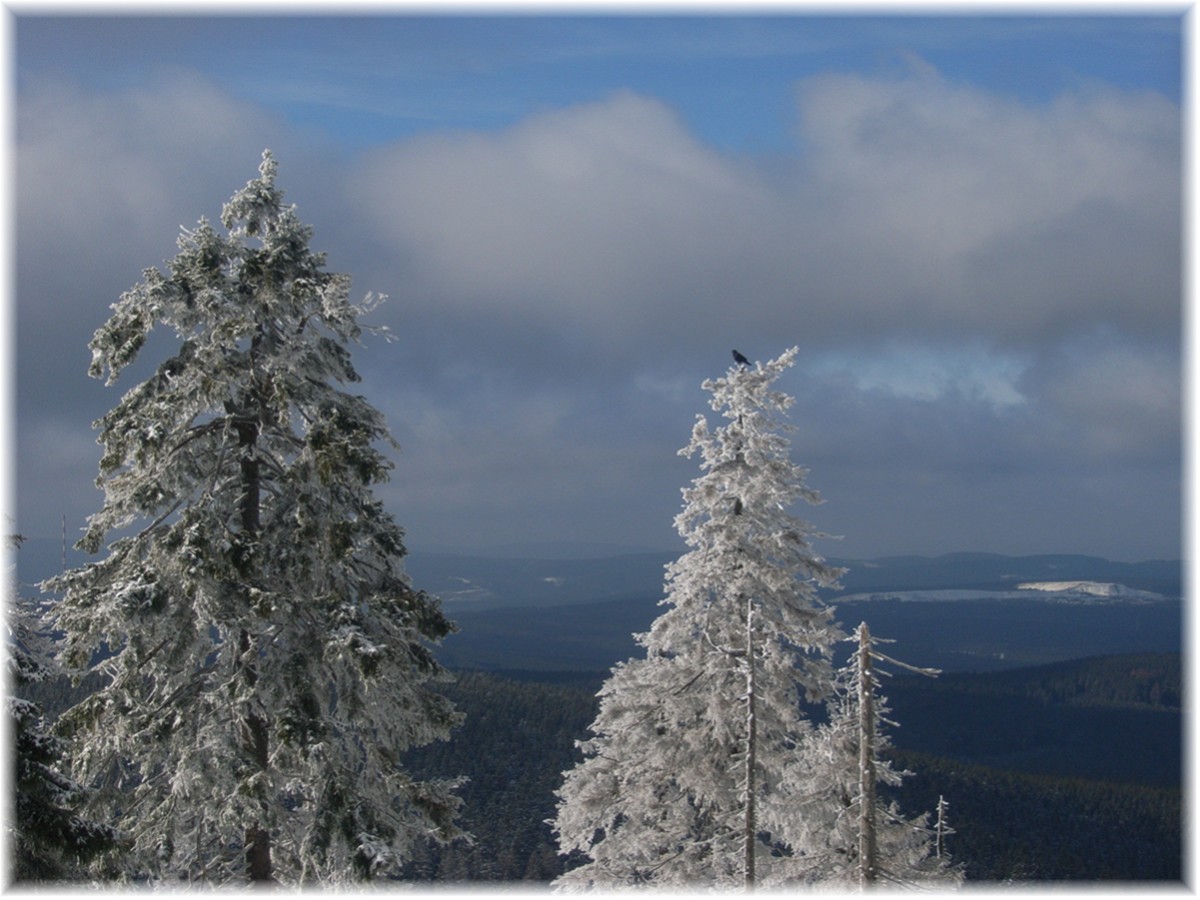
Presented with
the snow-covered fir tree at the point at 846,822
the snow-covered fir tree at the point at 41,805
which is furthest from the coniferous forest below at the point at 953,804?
the snow-covered fir tree at the point at 41,805

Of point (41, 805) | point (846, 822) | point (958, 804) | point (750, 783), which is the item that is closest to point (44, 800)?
point (41, 805)

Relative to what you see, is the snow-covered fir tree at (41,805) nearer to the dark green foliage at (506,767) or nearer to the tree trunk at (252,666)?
the tree trunk at (252,666)

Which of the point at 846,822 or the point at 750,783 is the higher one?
the point at 750,783

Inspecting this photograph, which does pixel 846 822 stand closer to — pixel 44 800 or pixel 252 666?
pixel 252 666

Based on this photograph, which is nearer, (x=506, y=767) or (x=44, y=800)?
(x=44, y=800)

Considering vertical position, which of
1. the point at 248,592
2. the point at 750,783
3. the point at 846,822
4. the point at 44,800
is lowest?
the point at 846,822

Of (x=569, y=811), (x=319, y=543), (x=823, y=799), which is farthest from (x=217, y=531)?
(x=823, y=799)

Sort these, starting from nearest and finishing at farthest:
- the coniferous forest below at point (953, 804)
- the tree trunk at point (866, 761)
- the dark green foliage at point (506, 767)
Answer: the tree trunk at point (866, 761) → the dark green foliage at point (506, 767) → the coniferous forest below at point (953, 804)
